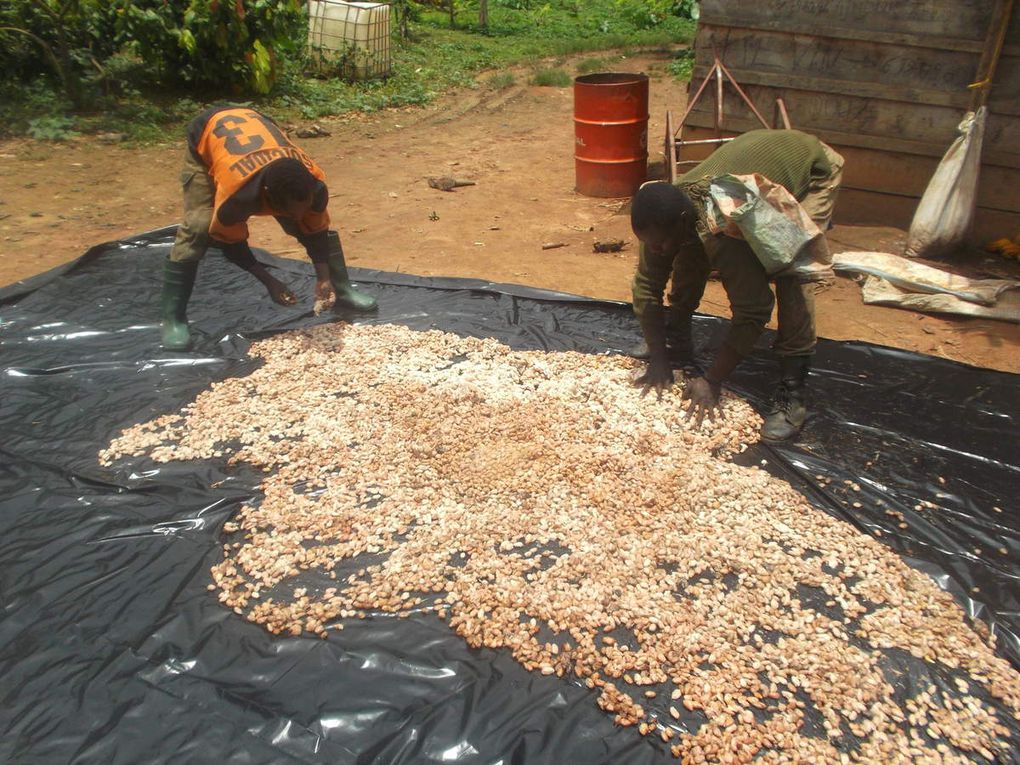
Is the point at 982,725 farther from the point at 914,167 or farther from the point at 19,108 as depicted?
the point at 19,108

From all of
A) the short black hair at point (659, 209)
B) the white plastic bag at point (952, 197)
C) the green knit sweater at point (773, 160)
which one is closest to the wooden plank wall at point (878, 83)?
the white plastic bag at point (952, 197)

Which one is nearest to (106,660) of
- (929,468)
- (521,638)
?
(521,638)

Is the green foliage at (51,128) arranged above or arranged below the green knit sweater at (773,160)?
above

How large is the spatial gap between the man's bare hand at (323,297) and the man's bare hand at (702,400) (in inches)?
69.6

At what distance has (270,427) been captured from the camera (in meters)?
2.73

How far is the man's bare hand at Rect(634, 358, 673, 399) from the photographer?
2.87 m

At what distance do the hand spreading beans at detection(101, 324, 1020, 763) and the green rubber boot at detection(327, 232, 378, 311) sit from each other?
63 cm

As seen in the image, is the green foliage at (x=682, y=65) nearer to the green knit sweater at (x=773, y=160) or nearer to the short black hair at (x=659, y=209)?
the green knit sweater at (x=773, y=160)

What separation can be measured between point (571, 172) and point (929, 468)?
13.6ft

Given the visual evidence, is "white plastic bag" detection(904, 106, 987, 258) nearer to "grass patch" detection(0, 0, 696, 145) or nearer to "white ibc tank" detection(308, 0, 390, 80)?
"grass patch" detection(0, 0, 696, 145)

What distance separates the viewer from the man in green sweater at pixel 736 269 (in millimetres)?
2432

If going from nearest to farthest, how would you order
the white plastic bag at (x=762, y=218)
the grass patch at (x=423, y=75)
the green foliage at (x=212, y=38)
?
the white plastic bag at (x=762, y=218)
the grass patch at (x=423, y=75)
the green foliage at (x=212, y=38)

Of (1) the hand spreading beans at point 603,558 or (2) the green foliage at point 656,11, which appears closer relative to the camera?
(1) the hand spreading beans at point 603,558

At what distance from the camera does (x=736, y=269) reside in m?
2.45
